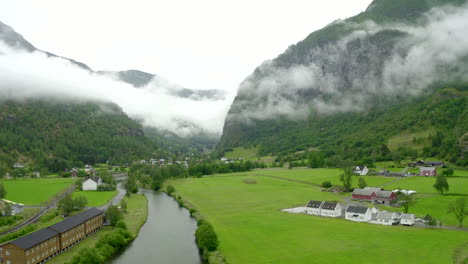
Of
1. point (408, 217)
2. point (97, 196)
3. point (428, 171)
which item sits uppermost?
point (428, 171)

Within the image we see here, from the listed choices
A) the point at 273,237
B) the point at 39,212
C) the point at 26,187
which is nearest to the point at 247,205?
the point at 273,237

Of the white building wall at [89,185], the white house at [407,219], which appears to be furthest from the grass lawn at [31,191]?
the white house at [407,219]

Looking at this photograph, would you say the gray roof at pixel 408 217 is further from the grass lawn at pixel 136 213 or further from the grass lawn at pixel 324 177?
the grass lawn at pixel 136 213

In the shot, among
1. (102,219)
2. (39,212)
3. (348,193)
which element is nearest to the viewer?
(102,219)

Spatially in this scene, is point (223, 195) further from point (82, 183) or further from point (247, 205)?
point (82, 183)

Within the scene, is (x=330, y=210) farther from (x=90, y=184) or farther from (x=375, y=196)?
(x=90, y=184)

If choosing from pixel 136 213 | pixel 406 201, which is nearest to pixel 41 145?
pixel 136 213
